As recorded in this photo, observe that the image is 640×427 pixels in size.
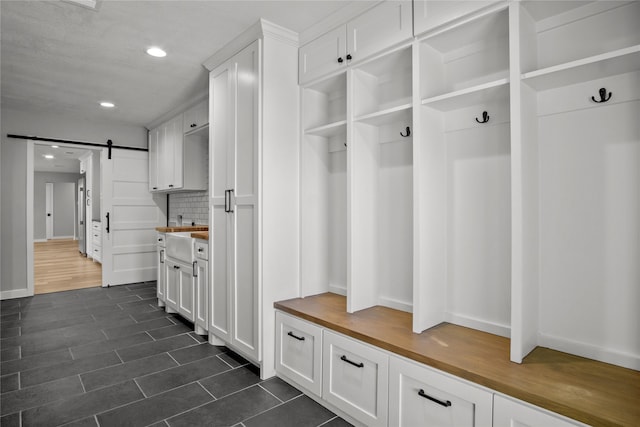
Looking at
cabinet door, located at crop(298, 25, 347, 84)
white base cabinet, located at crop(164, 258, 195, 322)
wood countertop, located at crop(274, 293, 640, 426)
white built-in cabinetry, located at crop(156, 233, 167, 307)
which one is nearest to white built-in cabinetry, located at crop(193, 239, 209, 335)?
white base cabinet, located at crop(164, 258, 195, 322)

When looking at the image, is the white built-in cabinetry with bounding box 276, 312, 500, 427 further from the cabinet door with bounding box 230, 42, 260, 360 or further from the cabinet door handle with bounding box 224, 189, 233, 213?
the cabinet door handle with bounding box 224, 189, 233, 213

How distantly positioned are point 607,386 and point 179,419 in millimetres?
2109

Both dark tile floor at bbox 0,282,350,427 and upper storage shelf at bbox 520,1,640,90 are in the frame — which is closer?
upper storage shelf at bbox 520,1,640,90

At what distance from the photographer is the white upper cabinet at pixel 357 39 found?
2.02 m

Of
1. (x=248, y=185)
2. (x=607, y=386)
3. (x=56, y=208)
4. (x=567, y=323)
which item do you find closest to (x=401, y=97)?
(x=248, y=185)

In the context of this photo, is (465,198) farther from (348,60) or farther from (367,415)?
(367,415)

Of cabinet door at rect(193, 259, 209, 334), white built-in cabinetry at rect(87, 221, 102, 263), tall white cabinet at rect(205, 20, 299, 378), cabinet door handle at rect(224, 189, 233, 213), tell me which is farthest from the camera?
white built-in cabinetry at rect(87, 221, 102, 263)

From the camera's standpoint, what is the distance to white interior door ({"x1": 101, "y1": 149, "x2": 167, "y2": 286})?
5.46m

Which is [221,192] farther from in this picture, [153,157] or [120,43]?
[153,157]

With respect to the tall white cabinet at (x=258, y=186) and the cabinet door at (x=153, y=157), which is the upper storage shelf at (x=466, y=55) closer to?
the tall white cabinet at (x=258, y=186)

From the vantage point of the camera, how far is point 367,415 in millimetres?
1901

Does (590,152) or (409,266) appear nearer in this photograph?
(590,152)

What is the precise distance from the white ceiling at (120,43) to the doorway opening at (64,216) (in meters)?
1.67

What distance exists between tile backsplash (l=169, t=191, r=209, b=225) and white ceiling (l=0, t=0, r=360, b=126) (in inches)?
54.1
